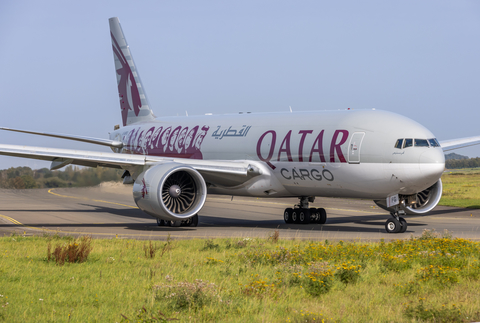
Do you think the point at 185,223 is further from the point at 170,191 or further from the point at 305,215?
the point at 305,215

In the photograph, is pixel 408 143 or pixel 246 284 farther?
pixel 408 143

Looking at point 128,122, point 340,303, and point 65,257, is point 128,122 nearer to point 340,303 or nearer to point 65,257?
point 65,257

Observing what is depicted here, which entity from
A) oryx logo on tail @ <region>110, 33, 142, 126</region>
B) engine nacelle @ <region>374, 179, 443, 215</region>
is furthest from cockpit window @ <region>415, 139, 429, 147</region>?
oryx logo on tail @ <region>110, 33, 142, 126</region>

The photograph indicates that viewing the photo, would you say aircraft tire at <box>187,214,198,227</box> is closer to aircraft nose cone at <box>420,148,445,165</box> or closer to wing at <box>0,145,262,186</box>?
wing at <box>0,145,262,186</box>

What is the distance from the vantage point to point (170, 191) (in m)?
21.7

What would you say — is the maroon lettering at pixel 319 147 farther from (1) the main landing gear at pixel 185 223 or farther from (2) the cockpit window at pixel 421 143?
(1) the main landing gear at pixel 185 223

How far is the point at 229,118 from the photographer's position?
2736 centimetres

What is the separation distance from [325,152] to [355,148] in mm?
1228

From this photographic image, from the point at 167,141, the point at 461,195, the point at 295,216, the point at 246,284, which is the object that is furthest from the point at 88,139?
the point at 461,195

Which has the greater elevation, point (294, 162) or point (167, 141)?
point (167, 141)

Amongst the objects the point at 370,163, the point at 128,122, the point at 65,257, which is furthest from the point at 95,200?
the point at 65,257

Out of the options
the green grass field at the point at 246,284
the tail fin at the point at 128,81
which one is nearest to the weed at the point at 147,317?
the green grass field at the point at 246,284

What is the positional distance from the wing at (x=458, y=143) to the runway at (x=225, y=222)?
3488 millimetres

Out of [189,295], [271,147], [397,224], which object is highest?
[271,147]
